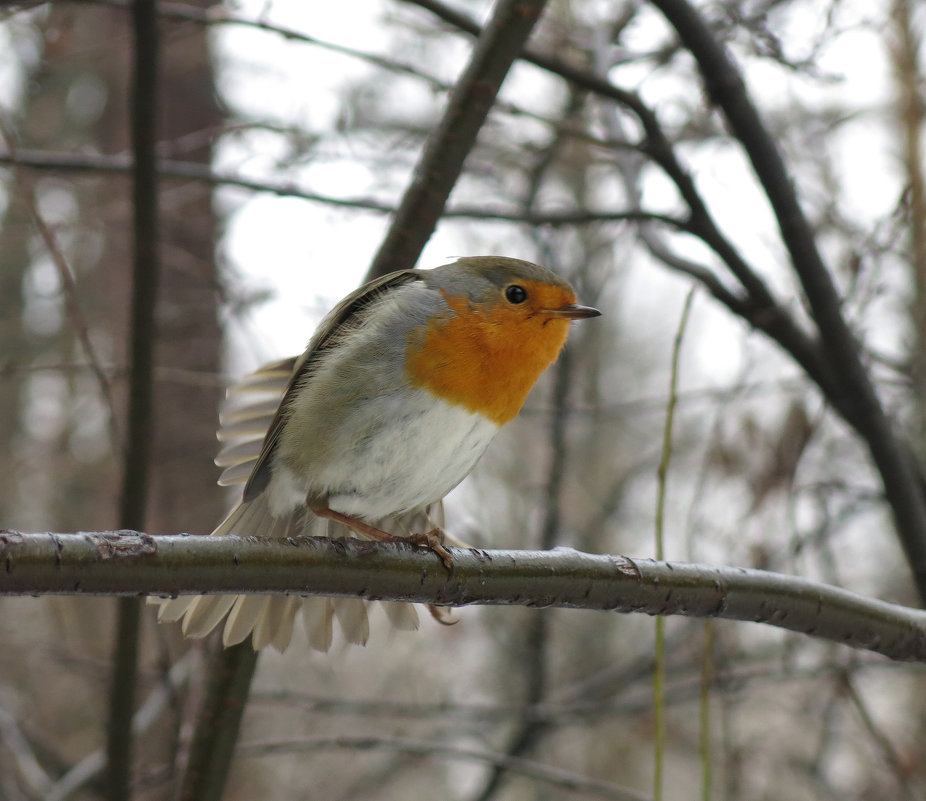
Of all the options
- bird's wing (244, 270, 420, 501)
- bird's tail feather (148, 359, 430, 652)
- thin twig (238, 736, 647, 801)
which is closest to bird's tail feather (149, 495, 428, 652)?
bird's tail feather (148, 359, 430, 652)

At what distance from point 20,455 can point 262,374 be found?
16.1 feet

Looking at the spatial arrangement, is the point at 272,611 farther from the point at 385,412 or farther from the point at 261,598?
the point at 385,412

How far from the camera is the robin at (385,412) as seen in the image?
2623 mm

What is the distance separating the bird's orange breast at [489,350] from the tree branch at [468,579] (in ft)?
2.17

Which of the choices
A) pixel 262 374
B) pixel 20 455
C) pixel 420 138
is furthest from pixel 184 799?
Answer: pixel 20 455

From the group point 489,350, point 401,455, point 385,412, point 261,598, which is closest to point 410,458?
point 401,455

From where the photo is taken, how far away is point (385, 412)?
261 centimetres

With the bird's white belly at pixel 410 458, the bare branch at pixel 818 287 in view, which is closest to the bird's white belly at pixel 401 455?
the bird's white belly at pixel 410 458

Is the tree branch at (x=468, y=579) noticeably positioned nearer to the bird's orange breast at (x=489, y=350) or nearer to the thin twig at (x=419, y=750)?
Result: the bird's orange breast at (x=489, y=350)

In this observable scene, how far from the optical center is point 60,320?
6.72 m

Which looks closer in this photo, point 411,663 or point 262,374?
point 262,374

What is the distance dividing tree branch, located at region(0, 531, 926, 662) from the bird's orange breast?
2.17 feet

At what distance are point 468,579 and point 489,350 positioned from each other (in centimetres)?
93

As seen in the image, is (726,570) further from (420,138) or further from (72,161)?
(420,138)
